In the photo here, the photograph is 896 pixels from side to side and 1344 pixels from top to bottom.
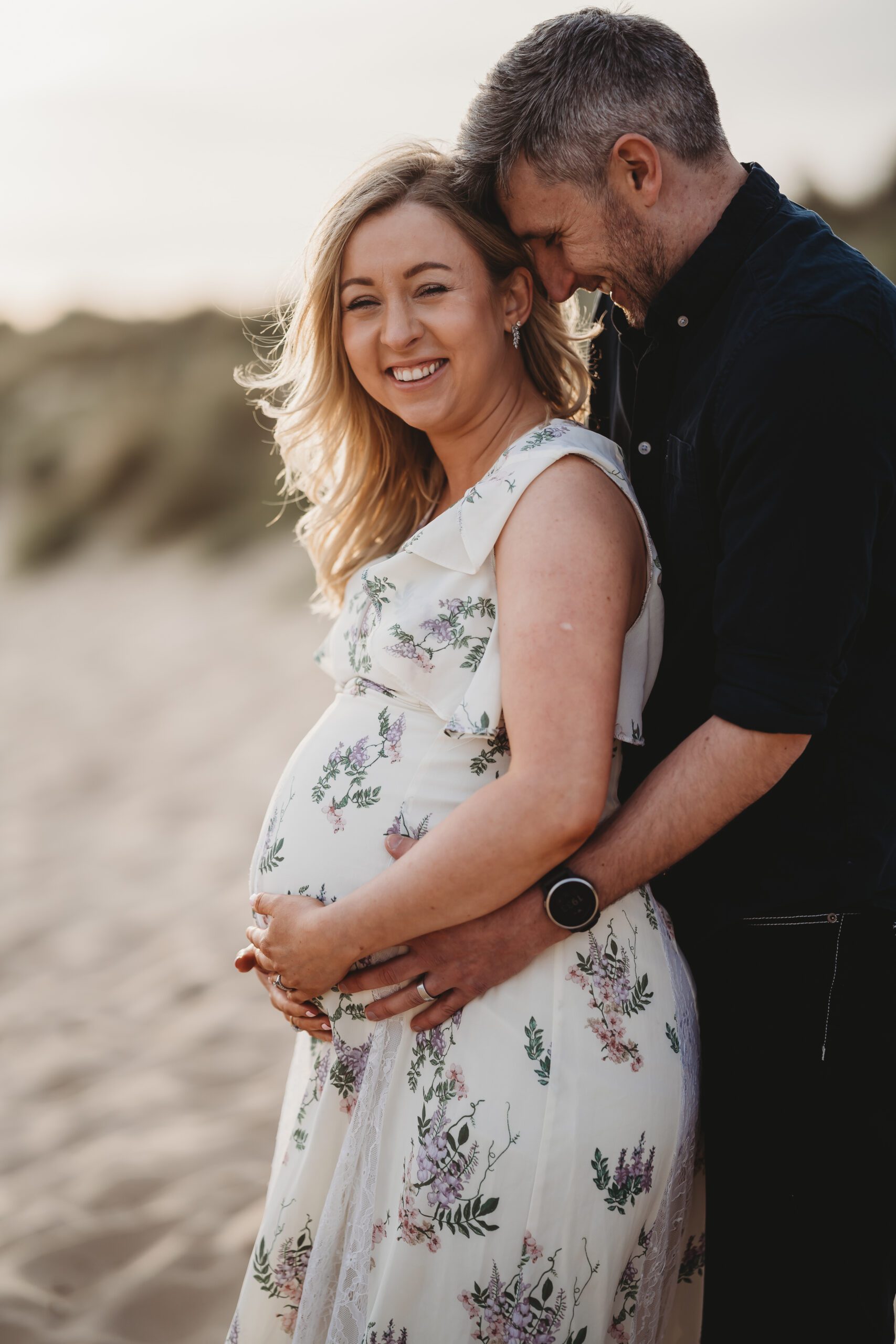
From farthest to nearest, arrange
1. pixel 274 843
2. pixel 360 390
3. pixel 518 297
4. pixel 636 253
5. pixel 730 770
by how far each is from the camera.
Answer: pixel 360 390
pixel 518 297
pixel 274 843
pixel 636 253
pixel 730 770

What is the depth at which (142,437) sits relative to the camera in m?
14.1

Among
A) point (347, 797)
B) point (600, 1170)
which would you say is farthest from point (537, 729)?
point (600, 1170)

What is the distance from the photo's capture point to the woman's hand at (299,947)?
1.71 metres

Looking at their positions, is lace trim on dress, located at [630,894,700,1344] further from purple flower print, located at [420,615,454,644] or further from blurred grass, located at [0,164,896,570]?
blurred grass, located at [0,164,896,570]

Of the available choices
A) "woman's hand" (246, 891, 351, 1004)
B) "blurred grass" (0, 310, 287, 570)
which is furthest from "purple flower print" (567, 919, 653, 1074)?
"blurred grass" (0, 310, 287, 570)

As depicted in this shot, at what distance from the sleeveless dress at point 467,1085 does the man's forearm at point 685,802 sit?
0.34ft

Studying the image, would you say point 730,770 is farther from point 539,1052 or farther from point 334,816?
point 334,816

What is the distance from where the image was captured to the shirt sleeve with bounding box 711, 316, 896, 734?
1.46 meters

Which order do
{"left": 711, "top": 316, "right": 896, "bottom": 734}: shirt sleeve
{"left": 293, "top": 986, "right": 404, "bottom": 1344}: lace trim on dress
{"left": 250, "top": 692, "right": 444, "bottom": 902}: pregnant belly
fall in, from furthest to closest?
{"left": 250, "top": 692, "right": 444, "bottom": 902}: pregnant belly, {"left": 293, "top": 986, "right": 404, "bottom": 1344}: lace trim on dress, {"left": 711, "top": 316, "right": 896, "bottom": 734}: shirt sleeve

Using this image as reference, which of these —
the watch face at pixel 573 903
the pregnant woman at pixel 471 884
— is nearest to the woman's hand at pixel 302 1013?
the pregnant woman at pixel 471 884

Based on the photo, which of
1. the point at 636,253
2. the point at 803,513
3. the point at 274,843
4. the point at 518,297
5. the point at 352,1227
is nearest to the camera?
the point at 803,513

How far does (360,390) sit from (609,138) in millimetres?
755

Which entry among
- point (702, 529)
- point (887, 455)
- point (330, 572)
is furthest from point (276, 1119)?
point (887, 455)

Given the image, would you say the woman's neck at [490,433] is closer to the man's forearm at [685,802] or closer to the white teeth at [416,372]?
the white teeth at [416,372]
